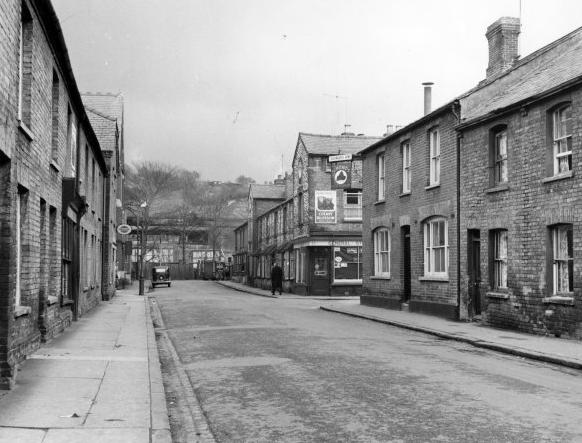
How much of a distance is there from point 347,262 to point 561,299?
24.1 metres

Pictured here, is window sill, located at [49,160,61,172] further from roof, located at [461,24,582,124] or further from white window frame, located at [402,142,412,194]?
white window frame, located at [402,142,412,194]

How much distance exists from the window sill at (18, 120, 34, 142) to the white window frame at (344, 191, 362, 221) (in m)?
30.0

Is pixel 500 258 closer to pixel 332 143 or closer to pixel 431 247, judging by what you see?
pixel 431 247

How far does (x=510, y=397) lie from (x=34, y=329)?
771cm

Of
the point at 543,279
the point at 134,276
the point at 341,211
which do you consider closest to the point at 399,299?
the point at 543,279

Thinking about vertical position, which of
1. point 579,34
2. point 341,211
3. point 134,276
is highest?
point 579,34

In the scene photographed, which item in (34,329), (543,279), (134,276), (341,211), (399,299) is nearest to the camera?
(34,329)

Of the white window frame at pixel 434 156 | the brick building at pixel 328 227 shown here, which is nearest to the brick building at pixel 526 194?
the white window frame at pixel 434 156

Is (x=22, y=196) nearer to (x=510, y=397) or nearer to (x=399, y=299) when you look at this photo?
(x=510, y=397)

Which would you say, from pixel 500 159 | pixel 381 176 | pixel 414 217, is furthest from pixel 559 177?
pixel 381 176

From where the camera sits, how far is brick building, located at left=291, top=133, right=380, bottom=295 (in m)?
39.1

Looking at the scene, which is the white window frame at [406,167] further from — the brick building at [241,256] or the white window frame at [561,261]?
the brick building at [241,256]

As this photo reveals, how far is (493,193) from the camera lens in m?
18.3

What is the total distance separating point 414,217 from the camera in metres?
23.8
